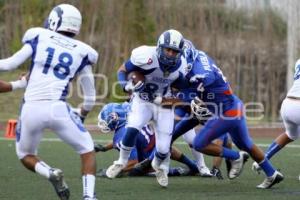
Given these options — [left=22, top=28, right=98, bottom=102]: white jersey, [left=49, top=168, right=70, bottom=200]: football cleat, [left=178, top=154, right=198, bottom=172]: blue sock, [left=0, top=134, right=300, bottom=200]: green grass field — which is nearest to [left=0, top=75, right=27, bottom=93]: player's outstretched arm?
[left=22, top=28, right=98, bottom=102]: white jersey

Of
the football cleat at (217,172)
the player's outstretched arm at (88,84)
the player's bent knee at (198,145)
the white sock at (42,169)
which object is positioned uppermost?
the player's outstretched arm at (88,84)

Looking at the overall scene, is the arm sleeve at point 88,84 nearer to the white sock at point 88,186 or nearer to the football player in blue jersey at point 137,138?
the white sock at point 88,186

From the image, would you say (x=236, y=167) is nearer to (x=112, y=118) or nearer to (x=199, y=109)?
(x=199, y=109)

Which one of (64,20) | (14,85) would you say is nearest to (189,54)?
(64,20)

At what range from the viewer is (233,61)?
801 inches

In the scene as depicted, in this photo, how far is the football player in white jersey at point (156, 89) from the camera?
28.1 ft

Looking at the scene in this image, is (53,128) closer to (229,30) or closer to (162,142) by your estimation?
(162,142)

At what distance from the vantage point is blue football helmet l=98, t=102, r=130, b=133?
33.1ft

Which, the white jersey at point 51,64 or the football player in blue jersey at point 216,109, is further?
the football player in blue jersey at point 216,109

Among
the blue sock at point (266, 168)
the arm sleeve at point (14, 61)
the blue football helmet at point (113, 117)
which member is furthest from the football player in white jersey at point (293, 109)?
the arm sleeve at point (14, 61)

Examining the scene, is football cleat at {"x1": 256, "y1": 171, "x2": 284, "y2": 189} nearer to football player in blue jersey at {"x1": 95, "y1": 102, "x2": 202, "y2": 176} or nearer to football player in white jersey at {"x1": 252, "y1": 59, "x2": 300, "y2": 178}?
football player in white jersey at {"x1": 252, "y1": 59, "x2": 300, "y2": 178}

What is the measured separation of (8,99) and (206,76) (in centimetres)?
1298

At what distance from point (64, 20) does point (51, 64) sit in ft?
1.40

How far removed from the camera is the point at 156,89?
9.09 m
